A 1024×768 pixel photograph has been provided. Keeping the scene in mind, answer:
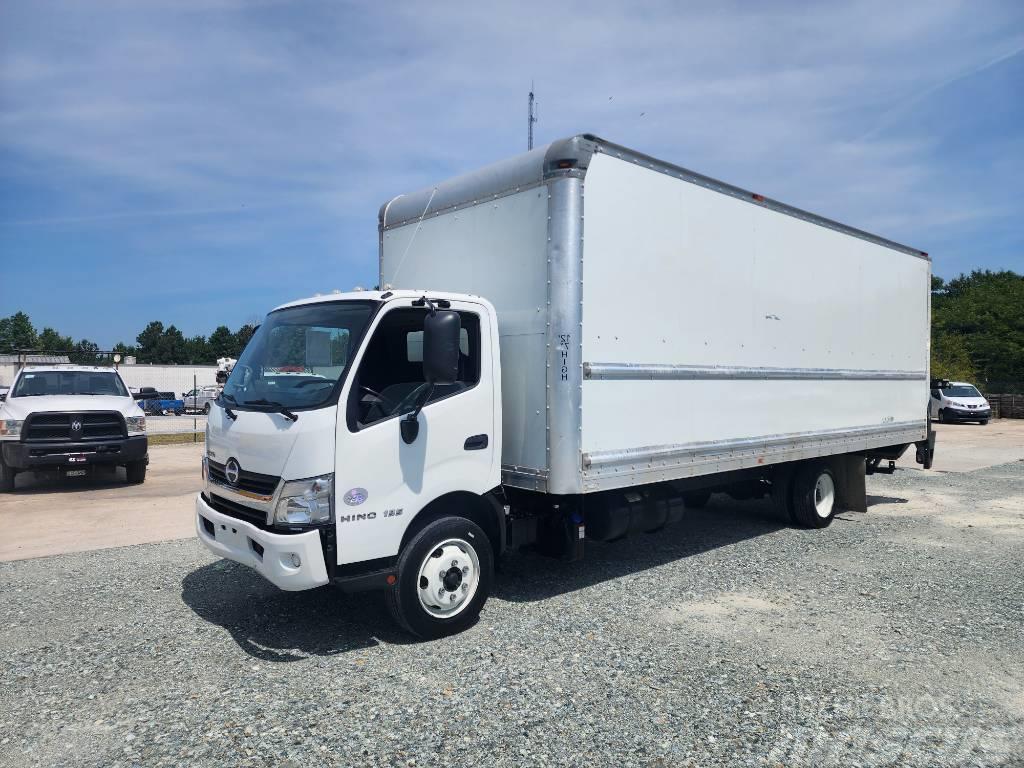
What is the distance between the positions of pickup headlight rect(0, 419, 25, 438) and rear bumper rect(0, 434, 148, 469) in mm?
124

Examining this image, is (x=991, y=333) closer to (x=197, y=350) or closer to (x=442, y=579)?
(x=442, y=579)

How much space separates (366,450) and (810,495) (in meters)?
6.24

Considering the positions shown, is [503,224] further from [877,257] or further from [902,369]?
[902,369]

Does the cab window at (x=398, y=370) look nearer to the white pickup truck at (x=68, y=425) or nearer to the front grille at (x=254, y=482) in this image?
the front grille at (x=254, y=482)

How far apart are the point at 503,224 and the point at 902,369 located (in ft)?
22.5

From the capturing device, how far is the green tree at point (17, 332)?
120 meters

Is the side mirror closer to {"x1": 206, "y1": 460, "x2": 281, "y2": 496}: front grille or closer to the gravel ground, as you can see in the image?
{"x1": 206, "y1": 460, "x2": 281, "y2": 496}: front grille

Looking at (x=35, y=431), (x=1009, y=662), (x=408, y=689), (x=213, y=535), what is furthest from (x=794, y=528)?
(x=35, y=431)

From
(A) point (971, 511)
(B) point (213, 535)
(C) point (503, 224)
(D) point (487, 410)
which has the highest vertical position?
(C) point (503, 224)

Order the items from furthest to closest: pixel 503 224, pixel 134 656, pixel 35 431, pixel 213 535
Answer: pixel 35 431 < pixel 503 224 < pixel 213 535 < pixel 134 656

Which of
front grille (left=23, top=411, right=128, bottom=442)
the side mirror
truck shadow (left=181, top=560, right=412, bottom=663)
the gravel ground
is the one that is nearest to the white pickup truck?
front grille (left=23, top=411, right=128, bottom=442)

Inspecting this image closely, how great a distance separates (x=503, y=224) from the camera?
19.1ft

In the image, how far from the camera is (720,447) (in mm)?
6852

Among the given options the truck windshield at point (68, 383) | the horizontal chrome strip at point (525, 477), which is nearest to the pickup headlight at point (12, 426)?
the truck windshield at point (68, 383)
